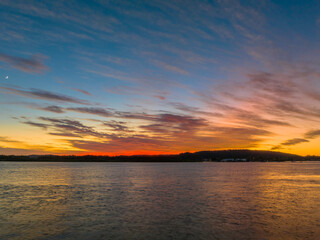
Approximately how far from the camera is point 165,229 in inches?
917

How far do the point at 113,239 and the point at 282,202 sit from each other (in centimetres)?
2892

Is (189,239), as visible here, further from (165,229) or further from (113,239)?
(113,239)

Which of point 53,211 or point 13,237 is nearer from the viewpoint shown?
point 13,237

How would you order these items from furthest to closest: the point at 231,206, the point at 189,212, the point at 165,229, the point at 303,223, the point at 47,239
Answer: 1. the point at 231,206
2. the point at 189,212
3. the point at 303,223
4. the point at 165,229
5. the point at 47,239

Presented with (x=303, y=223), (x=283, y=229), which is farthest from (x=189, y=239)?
(x=303, y=223)

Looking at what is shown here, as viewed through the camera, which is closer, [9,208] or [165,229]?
[165,229]

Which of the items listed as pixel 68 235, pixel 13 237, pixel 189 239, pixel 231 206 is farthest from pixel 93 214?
pixel 231 206

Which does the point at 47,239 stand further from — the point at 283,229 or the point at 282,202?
the point at 282,202

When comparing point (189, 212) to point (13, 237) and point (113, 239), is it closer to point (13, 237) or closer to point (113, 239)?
point (113, 239)

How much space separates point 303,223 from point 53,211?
28.0m

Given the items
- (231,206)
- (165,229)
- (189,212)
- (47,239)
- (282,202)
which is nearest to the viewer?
(47,239)

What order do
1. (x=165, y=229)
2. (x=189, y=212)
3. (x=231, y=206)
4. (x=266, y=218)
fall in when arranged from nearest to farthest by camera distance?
(x=165, y=229) < (x=266, y=218) < (x=189, y=212) < (x=231, y=206)

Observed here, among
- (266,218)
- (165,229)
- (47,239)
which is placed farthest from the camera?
(266,218)

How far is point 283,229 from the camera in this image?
2334cm
